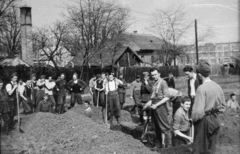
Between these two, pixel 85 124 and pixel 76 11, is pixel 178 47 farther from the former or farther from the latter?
pixel 85 124

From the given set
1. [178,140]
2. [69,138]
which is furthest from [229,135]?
[69,138]

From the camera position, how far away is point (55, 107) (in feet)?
41.3

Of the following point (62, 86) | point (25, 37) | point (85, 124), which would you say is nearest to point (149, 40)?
point (25, 37)

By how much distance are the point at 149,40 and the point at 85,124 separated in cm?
5190

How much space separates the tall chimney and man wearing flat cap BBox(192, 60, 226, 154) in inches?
928

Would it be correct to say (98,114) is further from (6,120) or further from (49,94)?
(6,120)

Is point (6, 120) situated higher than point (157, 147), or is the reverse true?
point (6, 120)

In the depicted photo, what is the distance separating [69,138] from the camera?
6914 mm

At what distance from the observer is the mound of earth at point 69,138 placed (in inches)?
226

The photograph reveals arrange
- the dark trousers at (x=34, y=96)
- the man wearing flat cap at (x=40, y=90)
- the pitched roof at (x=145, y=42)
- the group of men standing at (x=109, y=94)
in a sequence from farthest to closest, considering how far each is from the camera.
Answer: the pitched roof at (x=145, y=42)
the dark trousers at (x=34, y=96)
the man wearing flat cap at (x=40, y=90)
the group of men standing at (x=109, y=94)

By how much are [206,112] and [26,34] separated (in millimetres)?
24479

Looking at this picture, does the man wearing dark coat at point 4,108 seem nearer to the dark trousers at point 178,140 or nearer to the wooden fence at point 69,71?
the dark trousers at point 178,140

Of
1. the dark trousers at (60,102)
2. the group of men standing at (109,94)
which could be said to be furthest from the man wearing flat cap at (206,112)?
the dark trousers at (60,102)

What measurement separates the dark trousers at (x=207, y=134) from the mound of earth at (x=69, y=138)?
1478 millimetres
